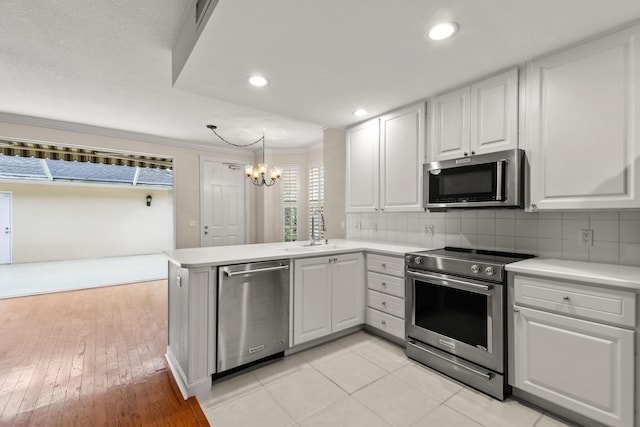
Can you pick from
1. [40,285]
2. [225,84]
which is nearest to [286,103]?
[225,84]

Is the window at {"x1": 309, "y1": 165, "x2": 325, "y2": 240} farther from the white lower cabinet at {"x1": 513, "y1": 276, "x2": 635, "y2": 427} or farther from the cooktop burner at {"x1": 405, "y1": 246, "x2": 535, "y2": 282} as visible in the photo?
the white lower cabinet at {"x1": 513, "y1": 276, "x2": 635, "y2": 427}

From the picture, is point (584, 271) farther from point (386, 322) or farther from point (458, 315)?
point (386, 322)

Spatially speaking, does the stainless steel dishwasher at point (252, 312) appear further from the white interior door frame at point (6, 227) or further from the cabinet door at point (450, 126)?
the white interior door frame at point (6, 227)

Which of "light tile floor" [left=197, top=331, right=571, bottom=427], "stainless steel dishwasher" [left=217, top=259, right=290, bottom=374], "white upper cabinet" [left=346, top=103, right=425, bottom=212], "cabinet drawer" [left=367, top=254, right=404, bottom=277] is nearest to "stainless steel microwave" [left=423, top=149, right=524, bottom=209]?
"white upper cabinet" [left=346, top=103, right=425, bottom=212]

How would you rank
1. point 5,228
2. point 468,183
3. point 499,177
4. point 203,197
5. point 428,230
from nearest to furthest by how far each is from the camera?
point 499,177 → point 468,183 → point 428,230 → point 203,197 → point 5,228

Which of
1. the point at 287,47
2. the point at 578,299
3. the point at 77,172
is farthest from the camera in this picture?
the point at 77,172

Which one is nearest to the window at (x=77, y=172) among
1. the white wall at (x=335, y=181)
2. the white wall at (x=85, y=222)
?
the white wall at (x=85, y=222)

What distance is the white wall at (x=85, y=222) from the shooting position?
758 centimetres

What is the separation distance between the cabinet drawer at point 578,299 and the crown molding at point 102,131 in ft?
18.8

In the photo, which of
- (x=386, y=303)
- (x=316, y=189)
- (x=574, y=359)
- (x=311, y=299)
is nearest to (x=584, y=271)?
(x=574, y=359)

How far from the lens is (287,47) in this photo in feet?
6.27

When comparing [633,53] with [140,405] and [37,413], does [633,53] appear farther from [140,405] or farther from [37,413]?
[37,413]

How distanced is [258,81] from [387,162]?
154cm

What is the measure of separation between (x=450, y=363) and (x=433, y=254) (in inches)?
32.7
